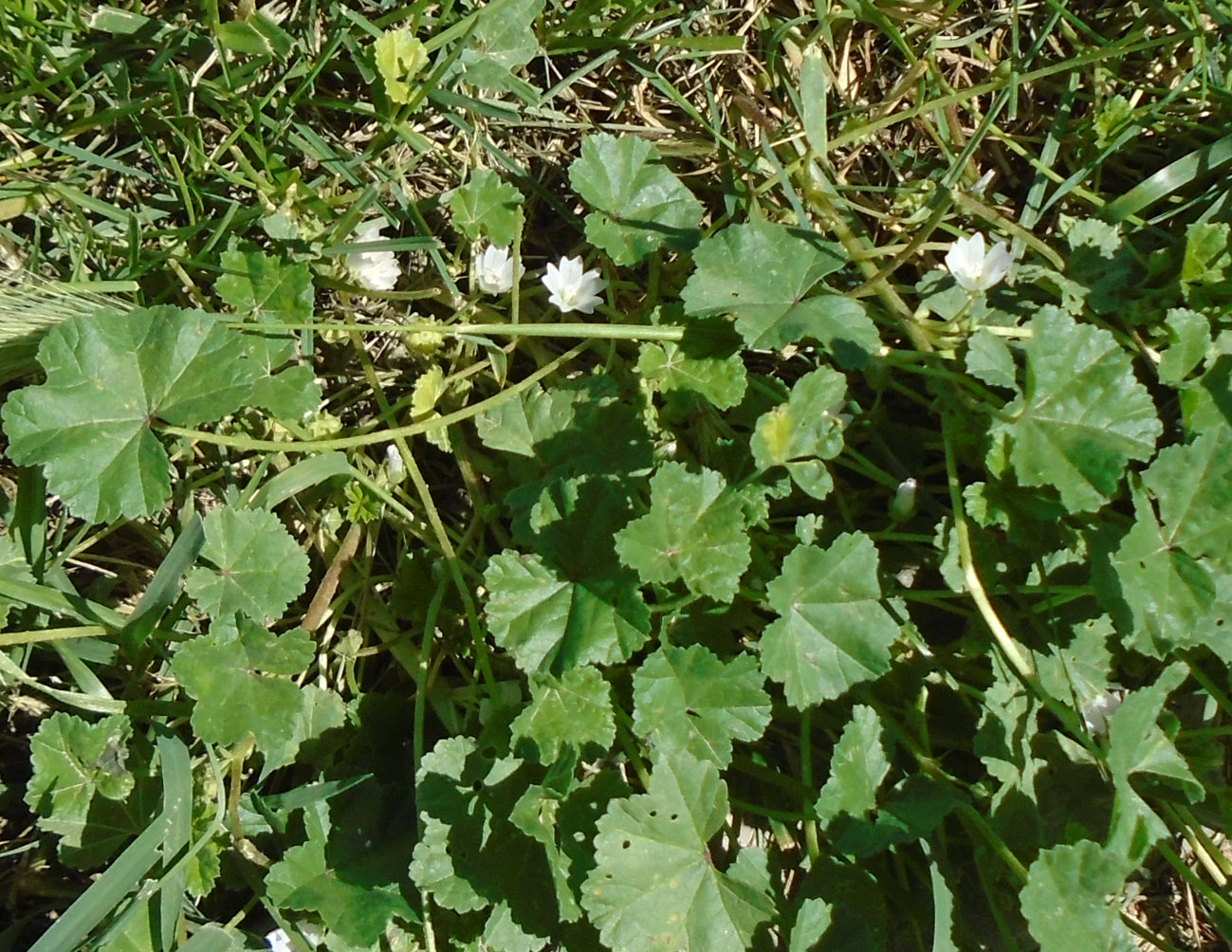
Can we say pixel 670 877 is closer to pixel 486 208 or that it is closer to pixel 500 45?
pixel 486 208

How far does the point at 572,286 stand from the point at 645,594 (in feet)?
2.55

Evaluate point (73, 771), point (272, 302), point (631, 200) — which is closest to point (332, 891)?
point (73, 771)

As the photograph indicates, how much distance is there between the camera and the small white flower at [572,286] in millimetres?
2584

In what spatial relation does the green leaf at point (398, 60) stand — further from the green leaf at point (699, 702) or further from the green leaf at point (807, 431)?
the green leaf at point (699, 702)

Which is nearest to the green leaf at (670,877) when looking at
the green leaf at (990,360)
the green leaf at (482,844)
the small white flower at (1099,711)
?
the green leaf at (482,844)

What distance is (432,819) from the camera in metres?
2.33

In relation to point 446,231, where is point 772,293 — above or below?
above

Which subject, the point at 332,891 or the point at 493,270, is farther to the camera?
the point at 493,270

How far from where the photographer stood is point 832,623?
234 centimetres

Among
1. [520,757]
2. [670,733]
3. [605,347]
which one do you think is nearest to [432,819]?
[520,757]

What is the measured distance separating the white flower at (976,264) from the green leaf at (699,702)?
1.06 metres

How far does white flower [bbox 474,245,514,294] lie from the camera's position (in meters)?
2.60

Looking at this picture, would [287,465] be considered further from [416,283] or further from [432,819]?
[432,819]

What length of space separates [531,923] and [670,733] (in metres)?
0.53
